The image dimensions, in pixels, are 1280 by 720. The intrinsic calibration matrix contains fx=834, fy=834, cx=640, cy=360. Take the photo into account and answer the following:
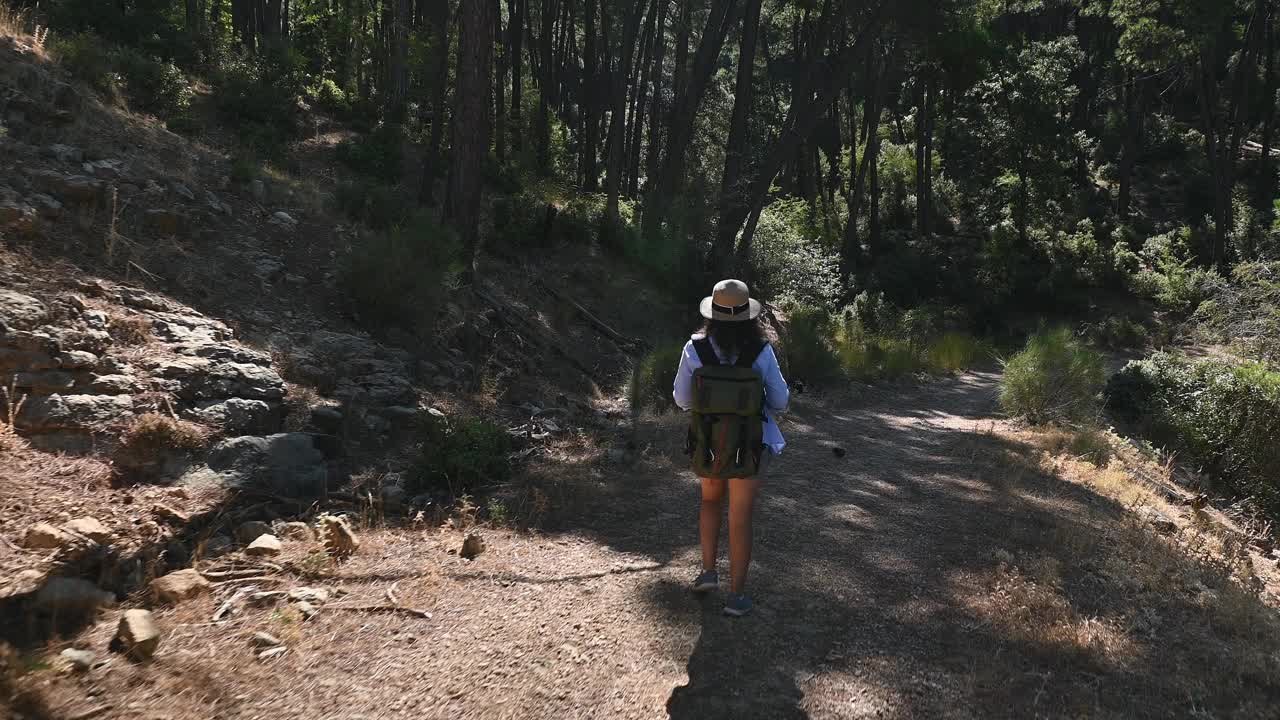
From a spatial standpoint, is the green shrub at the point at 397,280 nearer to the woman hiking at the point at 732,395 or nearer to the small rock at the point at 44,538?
the small rock at the point at 44,538

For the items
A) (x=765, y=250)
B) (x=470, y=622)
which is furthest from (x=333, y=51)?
(x=470, y=622)

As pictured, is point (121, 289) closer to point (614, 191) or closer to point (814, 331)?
point (814, 331)

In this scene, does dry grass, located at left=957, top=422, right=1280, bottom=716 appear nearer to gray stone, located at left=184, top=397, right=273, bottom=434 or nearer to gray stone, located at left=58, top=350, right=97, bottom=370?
gray stone, located at left=184, top=397, right=273, bottom=434

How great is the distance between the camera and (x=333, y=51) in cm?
2364

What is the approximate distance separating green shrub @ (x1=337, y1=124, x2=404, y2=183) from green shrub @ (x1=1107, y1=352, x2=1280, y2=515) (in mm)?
14236

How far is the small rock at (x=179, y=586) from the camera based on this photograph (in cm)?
457

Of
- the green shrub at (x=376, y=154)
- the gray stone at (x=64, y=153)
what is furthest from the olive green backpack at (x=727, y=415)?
the green shrub at (x=376, y=154)

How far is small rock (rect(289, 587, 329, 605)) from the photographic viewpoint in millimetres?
4676

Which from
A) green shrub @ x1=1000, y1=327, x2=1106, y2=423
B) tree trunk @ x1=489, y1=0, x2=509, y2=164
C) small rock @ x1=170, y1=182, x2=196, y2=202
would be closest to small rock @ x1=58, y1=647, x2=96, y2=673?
small rock @ x1=170, y1=182, x2=196, y2=202

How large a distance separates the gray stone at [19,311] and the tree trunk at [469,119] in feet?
23.7

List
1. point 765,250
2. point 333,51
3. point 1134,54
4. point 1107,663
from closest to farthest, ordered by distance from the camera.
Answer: point 1107,663 → point 765,250 → point 333,51 → point 1134,54

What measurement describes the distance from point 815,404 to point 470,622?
981 cm

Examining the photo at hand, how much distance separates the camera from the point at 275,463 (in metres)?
6.27

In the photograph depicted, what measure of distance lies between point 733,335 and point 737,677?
169 cm
